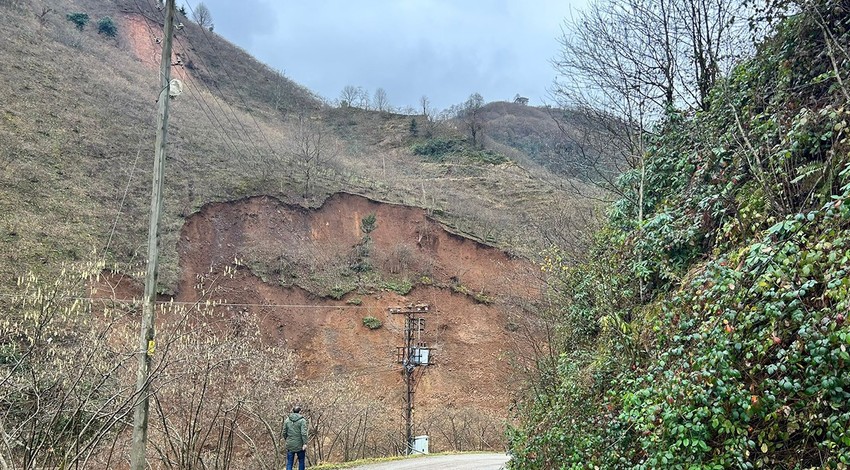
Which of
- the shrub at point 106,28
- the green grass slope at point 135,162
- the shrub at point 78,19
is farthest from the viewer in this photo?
the shrub at point 106,28

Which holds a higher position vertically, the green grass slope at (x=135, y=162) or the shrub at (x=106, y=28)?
the shrub at (x=106, y=28)

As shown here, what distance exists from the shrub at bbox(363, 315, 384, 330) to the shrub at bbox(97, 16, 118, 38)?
48574 millimetres

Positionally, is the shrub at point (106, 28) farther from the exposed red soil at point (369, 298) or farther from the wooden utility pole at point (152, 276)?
the wooden utility pole at point (152, 276)

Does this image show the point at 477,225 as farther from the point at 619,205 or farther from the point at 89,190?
the point at 619,205

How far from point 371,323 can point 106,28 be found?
49612 millimetres

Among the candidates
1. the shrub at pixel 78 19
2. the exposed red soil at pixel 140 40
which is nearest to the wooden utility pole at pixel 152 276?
the exposed red soil at pixel 140 40

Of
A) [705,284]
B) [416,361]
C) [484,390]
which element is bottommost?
[484,390]

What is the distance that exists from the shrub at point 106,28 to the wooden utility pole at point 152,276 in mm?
61641

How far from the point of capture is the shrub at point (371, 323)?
31.2 m

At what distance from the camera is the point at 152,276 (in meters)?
7.82

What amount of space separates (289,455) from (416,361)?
15.6 meters

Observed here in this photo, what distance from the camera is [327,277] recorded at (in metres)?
32.1

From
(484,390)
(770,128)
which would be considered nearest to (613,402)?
(770,128)

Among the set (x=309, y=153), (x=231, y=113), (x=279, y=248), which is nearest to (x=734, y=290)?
(x=279, y=248)
